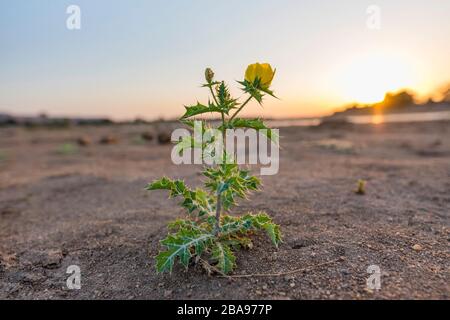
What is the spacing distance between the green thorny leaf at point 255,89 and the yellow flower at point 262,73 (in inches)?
0.8

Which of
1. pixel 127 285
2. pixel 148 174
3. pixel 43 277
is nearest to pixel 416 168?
pixel 148 174

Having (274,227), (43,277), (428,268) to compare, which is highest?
(274,227)

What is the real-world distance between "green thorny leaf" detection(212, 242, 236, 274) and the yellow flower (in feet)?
3.13

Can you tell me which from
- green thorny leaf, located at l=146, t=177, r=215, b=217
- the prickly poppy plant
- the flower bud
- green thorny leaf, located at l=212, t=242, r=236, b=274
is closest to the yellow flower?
the prickly poppy plant

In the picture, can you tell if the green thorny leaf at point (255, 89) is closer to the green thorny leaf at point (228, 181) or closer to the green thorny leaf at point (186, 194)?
the green thorny leaf at point (228, 181)

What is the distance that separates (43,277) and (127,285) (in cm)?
67

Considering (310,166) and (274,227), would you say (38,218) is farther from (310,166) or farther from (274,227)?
(310,166)

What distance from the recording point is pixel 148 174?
5293 millimetres

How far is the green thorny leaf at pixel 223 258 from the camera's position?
189 centimetres

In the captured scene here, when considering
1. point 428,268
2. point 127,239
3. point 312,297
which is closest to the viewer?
point 312,297

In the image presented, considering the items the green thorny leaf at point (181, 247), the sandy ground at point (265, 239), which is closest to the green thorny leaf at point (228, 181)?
the green thorny leaf at point (181, 247)

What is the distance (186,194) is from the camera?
85.8 inches
